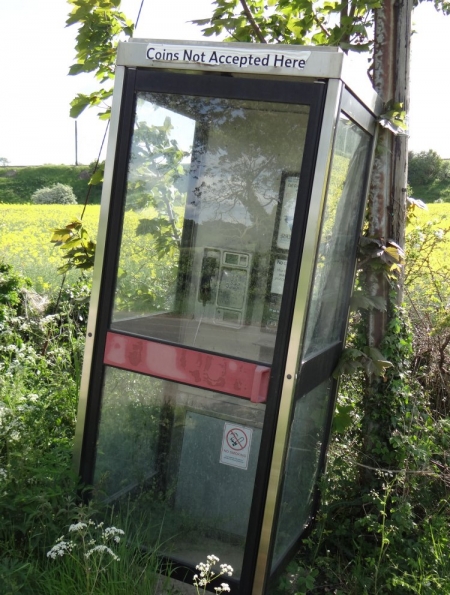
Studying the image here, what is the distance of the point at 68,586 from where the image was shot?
271cm

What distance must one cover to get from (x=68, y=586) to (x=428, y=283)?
3.98m

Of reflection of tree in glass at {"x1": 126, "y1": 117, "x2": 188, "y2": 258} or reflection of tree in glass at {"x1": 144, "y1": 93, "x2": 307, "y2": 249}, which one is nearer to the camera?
reflection of tree in glass at {"x1": 144, "y1": 93, "x2": 307, "y2": 249}

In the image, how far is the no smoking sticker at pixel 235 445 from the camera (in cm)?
322

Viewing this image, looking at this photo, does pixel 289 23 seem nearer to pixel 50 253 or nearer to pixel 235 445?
pixel 235 445

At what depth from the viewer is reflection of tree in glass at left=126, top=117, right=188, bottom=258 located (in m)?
3.17

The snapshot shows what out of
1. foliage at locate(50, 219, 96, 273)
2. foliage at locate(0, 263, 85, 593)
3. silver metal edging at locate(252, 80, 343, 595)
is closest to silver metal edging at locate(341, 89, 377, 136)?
silver metal edging at locate(252, 80, 343, 595)

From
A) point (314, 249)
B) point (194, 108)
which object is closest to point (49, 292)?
point (194, 108)

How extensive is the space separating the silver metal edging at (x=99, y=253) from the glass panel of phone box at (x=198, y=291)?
10cm

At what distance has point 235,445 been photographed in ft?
10.6

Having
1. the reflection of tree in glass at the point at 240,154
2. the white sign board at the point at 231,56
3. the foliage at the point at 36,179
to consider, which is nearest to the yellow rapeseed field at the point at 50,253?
the reflection of tree in glass at the point at 240,154

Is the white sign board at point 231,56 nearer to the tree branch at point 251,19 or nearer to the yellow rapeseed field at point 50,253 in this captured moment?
the yellow rapeseed field at point 50,253

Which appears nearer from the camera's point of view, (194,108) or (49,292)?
(194,108)

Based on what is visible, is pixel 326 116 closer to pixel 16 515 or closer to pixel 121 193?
pixel 121 193

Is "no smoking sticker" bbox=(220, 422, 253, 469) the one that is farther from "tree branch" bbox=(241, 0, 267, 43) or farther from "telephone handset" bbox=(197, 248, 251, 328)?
"tree branch" bbox=(241, 0, 267, 43)
